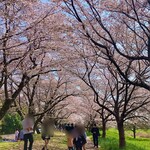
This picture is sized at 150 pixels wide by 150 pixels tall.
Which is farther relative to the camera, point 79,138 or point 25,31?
point 79,138

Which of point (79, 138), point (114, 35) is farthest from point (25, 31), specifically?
point (79, 138)

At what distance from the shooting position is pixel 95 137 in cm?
1928

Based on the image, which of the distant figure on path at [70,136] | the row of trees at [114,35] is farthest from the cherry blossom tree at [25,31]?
the distant figure on path at [70,136]

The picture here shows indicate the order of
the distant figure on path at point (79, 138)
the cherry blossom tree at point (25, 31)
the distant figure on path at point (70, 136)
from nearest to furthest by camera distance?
the cherry blossom tree at point (25, 31) < the distant figure on path at point (70, 136) < the distant figure on path at point (79, 138)

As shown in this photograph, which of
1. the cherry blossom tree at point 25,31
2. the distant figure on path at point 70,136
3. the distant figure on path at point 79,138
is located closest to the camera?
the cherry blossom tree at point 25,31

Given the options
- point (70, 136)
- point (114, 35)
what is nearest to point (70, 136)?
point (70, 136)

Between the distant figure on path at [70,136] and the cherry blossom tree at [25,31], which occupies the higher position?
the cherry blossom tree at [25,31]

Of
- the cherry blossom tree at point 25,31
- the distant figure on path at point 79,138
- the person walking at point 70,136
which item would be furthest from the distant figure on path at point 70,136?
the cherry blossom tree at point 25,31

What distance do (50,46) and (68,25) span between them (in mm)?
1580

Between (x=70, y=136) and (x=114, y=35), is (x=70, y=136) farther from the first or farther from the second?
(x=114, y=35)

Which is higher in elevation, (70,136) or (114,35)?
(114,35)

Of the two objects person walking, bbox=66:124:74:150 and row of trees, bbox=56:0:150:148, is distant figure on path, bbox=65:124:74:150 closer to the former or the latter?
person walking, bbox=66:124:74:150

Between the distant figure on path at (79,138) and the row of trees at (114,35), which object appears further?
the distant figure on path at (79,138)

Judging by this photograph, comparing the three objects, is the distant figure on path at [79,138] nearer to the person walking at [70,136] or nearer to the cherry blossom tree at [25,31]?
the person walking at [70,136]
